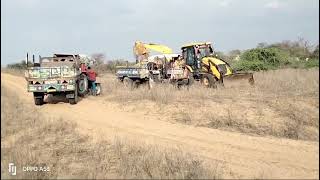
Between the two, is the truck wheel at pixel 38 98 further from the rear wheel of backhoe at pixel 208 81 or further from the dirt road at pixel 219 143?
the rear wheel of backhoe at pixel 208 81

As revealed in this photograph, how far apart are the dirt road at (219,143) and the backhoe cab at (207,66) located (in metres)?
7.07

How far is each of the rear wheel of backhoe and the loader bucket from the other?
672 millimetres

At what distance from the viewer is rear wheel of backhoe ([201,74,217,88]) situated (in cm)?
2239

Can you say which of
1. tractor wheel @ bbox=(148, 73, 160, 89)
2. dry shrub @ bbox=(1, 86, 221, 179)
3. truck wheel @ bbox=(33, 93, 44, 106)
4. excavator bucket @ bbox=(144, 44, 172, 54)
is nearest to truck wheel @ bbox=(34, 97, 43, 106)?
truck wheel @ bbox=(33, 93, 44, 106)

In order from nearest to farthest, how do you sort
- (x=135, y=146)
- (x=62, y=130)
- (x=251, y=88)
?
(x=135, y=146) → (x=62, y=130) → (x=251, y=88)

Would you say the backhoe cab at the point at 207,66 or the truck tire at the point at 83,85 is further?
the backhoe cab at the point at 207,66

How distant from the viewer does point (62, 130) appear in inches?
487

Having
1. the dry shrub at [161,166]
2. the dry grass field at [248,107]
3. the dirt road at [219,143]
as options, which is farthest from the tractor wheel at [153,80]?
the dry shrub at [161,166]

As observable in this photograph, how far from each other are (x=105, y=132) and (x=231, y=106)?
4.43m

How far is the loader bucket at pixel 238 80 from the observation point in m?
21.6

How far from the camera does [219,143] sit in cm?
1105

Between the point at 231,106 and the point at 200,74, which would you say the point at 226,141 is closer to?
the point at 231,106

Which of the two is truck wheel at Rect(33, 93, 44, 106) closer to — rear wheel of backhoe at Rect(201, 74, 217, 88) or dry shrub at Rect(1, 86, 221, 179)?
dry shrub at Rect(1, 86, 221, 179)

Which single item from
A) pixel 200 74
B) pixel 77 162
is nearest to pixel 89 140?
pixel 77 162
